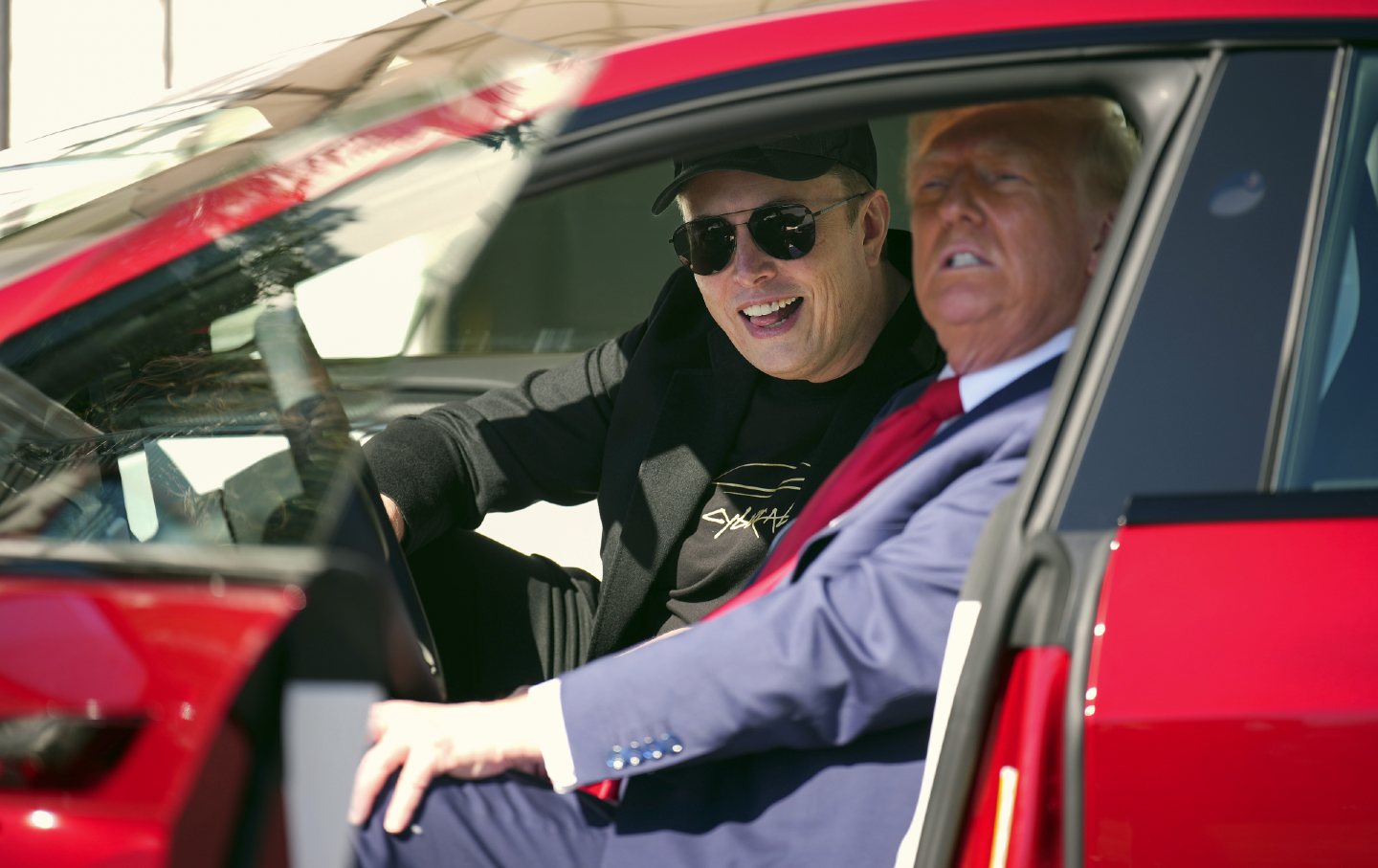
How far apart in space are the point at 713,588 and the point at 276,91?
3.34 ft

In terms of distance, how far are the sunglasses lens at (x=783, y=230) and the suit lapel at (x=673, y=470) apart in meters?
0.27

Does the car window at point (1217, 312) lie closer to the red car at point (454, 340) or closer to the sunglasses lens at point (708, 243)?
the red car at point (454, 340)

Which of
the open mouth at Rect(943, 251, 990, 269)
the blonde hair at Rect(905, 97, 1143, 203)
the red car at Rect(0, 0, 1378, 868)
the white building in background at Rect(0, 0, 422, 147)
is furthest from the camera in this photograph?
the white building in background at Rect(0, 0, 422, 147)

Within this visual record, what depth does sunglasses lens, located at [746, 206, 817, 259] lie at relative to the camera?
6.75 feet

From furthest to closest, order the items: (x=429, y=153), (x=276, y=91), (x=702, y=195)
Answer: (x=702, y=195), (x=276, y=91), (x=429, y=153)

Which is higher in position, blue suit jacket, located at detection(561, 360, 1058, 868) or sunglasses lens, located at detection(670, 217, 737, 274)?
sunglasses lens, located at detection(670, 217, 737, 274)

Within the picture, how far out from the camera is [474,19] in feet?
5.19

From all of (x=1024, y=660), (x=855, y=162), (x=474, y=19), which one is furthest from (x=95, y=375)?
(x=855, y=162)

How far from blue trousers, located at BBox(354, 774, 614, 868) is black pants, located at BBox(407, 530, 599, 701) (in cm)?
49

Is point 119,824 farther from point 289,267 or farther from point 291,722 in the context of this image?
point 289,267

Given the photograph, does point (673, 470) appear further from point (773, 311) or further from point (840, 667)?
point (840, 667)

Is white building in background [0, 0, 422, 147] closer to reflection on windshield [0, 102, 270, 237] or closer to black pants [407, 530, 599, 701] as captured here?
black pants [407, 530, 599, 701]

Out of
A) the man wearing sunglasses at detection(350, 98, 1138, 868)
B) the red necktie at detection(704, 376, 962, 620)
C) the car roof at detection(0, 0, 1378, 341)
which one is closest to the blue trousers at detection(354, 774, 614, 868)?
the man wearing sunglasses at detection(350, 98, 1138, 868)

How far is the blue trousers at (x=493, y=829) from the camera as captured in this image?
1.57 meters
